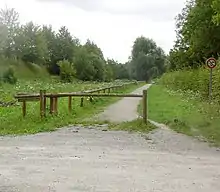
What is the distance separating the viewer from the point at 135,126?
14.5 meters

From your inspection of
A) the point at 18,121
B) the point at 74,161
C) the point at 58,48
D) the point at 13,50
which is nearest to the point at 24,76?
the point at 13,50

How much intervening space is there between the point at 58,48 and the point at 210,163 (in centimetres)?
9986

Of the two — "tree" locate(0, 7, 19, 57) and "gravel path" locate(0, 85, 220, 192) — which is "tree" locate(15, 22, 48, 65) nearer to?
"tree" locate(0, 7, 19, 57)

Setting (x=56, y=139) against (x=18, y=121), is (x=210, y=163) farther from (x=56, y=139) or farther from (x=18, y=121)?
(x=18, y=121)

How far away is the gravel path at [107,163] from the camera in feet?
22.5

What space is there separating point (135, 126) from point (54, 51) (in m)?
94.5

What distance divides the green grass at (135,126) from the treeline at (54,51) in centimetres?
7069

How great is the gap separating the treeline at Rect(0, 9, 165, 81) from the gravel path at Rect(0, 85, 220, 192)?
73421 millimetres

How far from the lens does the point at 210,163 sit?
8.81 meters

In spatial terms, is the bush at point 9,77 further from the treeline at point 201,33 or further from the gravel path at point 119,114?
the gravel path at point 119,114

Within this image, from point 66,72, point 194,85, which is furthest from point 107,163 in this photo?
point 66,72

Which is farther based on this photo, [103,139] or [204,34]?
[204,34]

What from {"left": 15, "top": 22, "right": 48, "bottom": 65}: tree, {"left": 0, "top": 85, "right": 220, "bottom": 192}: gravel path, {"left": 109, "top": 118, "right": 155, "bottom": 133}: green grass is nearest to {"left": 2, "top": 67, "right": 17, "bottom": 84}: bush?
{"left": 15, "top": 22, "right": 48, "bottom": 65}: tree

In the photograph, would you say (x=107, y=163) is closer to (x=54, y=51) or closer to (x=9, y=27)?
(x=9, y=27)
